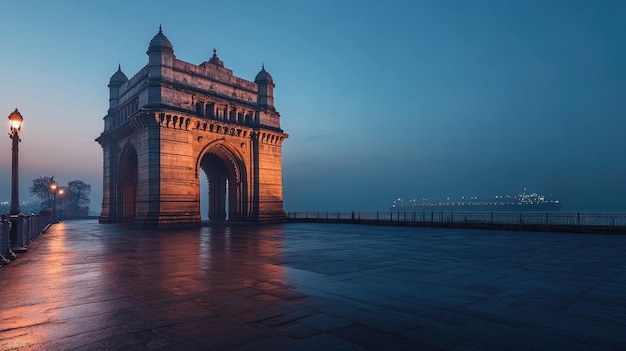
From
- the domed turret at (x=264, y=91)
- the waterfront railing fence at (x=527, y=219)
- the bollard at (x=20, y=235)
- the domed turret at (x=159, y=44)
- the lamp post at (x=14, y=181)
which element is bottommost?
the waterfront railing fence at (x=527, y=219)

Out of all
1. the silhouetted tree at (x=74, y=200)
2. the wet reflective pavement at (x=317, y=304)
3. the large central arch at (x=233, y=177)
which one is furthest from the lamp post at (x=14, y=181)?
the silhouetted tree at (x=74, y=200)

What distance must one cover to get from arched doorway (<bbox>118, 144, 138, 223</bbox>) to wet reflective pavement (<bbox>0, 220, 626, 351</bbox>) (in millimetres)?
28262

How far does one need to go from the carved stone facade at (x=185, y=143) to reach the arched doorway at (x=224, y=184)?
0.33ft

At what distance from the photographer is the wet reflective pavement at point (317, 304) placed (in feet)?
13.7

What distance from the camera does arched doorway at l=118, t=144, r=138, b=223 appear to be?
3608 cm

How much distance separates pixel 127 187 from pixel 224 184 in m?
10.4

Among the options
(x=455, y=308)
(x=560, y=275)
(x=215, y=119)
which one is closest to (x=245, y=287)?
(x=455, y=308)

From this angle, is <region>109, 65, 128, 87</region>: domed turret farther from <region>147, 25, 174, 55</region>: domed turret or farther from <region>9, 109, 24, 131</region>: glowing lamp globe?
<region>9, 109, 24, 131</region>: glowing lamp globe

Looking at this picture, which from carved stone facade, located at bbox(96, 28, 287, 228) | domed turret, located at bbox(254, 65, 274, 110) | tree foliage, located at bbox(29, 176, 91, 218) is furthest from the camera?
tree foliage, located at bbox(29, 176, 91, 218)

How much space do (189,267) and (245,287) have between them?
118 inches

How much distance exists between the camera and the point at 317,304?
5684 mm

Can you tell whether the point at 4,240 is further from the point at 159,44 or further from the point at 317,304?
the point at 159,44

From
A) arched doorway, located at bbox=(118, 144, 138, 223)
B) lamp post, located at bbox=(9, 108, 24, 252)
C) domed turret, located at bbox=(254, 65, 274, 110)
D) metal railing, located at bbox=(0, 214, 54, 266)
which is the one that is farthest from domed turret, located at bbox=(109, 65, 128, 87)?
lamp post, located at bbox=(9, 108, 24, 252)

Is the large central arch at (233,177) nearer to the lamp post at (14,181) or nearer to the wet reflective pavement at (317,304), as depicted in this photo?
the lamp post at (14,181)
